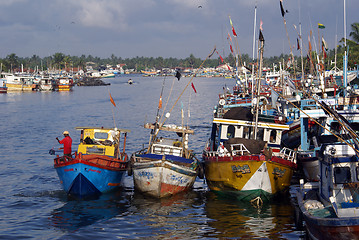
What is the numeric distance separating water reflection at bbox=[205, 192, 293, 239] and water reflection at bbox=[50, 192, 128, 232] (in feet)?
14.5

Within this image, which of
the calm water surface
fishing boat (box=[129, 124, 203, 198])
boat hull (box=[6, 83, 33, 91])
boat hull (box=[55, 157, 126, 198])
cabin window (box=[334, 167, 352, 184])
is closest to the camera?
cabin window (box=[334, 167, 352, 184])

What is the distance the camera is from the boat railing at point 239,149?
74.2 ft

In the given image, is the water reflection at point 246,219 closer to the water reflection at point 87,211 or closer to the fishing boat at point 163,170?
the fishing boat at point 163,170

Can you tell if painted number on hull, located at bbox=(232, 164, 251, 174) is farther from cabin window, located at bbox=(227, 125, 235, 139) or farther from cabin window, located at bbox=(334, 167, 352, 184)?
cabin window, located at bbox=(334, 167, 352, 184)

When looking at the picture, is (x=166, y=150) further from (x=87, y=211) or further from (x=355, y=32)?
(x=355, y=32)

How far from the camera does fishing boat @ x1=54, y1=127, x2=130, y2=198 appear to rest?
2344 cm

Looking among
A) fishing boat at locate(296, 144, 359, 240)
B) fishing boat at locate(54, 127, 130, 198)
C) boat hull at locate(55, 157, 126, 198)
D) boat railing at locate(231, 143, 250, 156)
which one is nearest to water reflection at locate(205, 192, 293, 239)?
fishing boat at locate(296, 144, 359, 240)

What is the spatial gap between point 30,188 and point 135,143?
1776 cm

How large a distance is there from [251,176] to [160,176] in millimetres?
4415

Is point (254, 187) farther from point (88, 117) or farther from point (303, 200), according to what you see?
point (88, 117)

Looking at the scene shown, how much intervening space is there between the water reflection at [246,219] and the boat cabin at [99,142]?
231 inches

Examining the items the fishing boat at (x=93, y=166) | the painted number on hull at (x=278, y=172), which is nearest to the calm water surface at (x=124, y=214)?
the fishing boat at (x=93, y=166)

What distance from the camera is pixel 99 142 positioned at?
26.4 m

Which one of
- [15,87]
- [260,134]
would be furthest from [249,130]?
[15,87]
